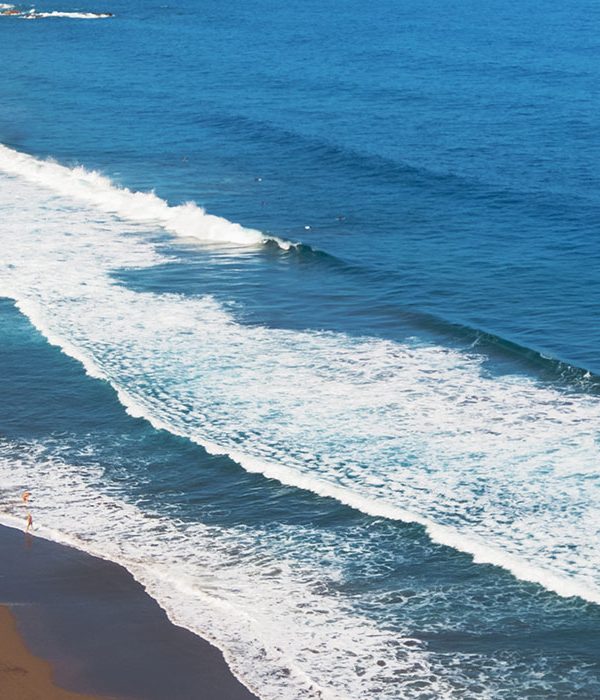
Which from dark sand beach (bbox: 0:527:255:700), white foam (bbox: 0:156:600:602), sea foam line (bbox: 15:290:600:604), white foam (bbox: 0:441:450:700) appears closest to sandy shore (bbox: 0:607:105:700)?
dark sand beach (bbox: 0:527:255:700)

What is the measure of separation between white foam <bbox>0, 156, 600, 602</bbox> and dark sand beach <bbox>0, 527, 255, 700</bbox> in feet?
22.6

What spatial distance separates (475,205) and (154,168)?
19.7 m

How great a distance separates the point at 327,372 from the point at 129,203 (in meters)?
24.8

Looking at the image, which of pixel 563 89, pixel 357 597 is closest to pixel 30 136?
pixel 563 89

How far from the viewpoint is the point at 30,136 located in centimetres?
7912

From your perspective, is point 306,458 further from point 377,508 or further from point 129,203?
point 129,203

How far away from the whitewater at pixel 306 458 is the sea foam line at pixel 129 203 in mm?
5002

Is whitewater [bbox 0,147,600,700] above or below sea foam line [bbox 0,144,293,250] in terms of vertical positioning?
below

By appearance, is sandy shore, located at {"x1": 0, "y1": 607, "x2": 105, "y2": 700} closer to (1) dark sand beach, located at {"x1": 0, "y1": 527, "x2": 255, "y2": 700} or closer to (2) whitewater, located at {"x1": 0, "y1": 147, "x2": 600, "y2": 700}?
(1) dark sand beach, located at {"x1": 0, "y1": 527, "x2": 255, "y2": 700}

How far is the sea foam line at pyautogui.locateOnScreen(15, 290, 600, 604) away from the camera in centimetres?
Result: 2767

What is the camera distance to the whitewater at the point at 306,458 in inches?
1032

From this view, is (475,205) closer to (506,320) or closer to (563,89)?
(506,320)

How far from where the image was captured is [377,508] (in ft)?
103

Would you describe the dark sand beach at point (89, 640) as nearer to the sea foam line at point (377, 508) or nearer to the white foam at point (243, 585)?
the white foam at point (243, 585)
